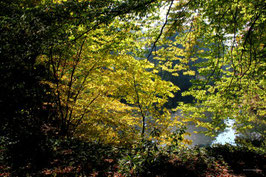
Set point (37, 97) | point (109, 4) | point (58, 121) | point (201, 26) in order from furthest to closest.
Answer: point (58, 121)
point (37, 97)
point (201, 26)
point (109, 4)

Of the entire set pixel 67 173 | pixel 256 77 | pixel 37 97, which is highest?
pixel 256 77

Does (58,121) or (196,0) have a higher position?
(196,0)

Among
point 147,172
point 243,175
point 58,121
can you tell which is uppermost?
point 58,121

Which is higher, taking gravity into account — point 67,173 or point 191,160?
point 191,160

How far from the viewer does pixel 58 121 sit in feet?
25.2

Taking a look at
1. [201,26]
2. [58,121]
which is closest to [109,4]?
[201,26]

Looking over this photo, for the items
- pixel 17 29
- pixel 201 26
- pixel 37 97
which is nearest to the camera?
pixel 17 29

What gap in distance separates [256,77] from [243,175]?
330cm

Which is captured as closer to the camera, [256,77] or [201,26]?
[201,26]

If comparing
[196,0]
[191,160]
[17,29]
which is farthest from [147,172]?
[17,29]

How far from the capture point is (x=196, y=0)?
3.26 m

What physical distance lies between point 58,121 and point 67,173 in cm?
425

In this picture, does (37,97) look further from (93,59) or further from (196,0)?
(196,0)

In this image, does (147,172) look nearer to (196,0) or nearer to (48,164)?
(48,164)
